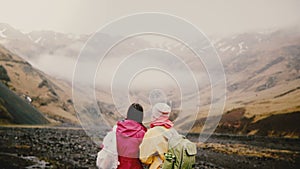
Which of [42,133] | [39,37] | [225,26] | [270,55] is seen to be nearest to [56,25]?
[39,37]

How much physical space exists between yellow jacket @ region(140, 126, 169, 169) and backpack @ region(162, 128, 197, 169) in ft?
0.14

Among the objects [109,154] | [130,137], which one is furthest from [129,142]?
[109,154]

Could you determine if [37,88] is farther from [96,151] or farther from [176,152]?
[176,152]

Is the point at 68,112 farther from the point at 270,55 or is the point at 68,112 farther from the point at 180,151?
the point at 180,151

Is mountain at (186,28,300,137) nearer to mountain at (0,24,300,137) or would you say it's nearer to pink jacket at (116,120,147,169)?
mountain at (0,24,300,137)

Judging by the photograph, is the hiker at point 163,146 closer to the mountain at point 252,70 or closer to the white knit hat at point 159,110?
the white knit hat at point 159,110

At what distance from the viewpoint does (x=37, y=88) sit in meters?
13.0

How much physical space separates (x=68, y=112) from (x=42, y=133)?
107 centimetres

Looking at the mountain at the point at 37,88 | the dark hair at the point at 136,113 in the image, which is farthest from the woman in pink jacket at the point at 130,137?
the mountain at the point at 37,88

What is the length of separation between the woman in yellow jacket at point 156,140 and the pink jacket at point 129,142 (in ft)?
0.38

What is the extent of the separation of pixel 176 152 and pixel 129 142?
16.5 inches

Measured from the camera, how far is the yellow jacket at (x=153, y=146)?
3457mm

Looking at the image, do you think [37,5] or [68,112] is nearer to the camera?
[68,112]

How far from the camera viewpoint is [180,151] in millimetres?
3494
